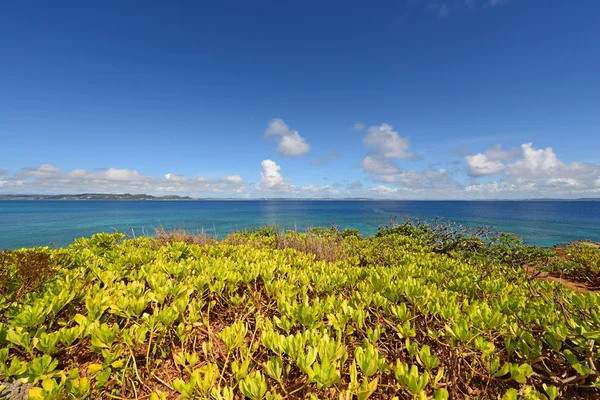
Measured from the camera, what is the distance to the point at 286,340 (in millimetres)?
1536

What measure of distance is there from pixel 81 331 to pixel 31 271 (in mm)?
1322

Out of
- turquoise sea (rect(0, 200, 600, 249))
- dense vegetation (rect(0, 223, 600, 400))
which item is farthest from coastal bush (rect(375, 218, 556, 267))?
dense vegetation (rect(0, 223, 600, 400))

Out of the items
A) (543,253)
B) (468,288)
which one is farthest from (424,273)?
(543,253)

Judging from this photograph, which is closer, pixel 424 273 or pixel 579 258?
pixel 424 273

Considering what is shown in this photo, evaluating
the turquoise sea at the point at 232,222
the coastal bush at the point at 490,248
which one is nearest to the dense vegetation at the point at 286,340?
the coastal bush at the point at 490,248

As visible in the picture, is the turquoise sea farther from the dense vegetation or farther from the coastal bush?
the dense vegetation

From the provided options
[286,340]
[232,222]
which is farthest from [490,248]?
[232,222]

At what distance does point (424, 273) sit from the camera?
10.5 feet

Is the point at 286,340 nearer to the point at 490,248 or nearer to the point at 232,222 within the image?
the point at 490,248

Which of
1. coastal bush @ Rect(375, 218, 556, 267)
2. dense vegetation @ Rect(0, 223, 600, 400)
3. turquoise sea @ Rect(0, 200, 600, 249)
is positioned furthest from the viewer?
turquoise sea @ Rect(0, 200, 600, 249)

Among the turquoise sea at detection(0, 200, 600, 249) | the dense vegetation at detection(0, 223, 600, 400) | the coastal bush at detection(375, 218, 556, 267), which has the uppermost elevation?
the dense vegetation at detection(0, 223, 600, 400)

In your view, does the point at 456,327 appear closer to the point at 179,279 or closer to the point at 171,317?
the point at 171,317

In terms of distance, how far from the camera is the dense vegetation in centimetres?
136

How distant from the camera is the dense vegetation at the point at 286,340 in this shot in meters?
1.36
